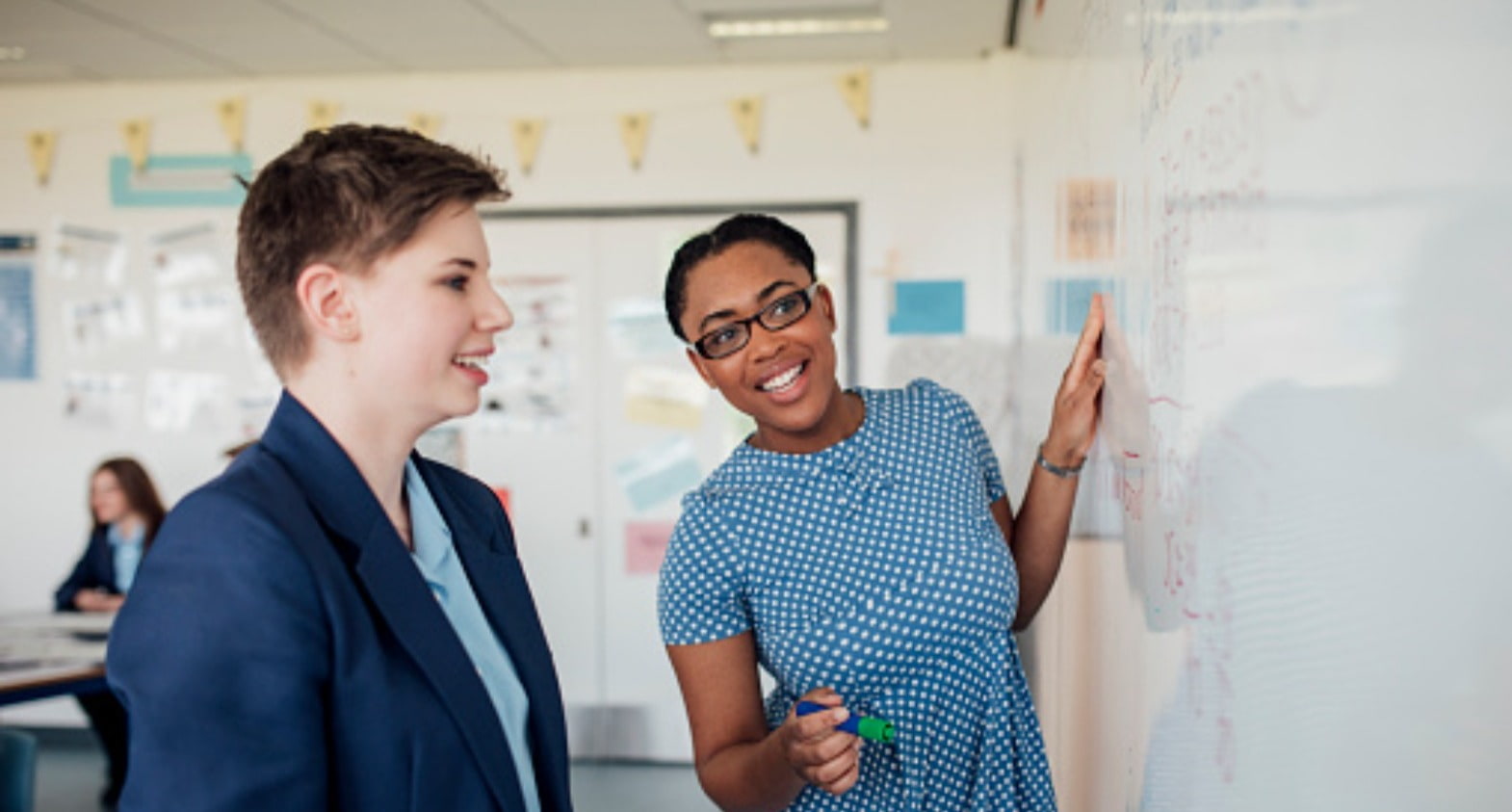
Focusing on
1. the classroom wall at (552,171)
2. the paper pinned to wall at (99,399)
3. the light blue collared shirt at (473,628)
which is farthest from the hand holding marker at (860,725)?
the paper pinned to wall at (99,399)

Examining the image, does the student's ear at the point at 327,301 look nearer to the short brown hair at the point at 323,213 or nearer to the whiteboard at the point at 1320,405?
the short brown hair at the point at 323,213

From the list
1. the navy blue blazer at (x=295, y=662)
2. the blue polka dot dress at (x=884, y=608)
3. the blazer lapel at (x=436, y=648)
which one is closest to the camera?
the navy blue blazer at (x=295, y=662)

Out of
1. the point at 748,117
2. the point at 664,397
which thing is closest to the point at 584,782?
the point at 664,397

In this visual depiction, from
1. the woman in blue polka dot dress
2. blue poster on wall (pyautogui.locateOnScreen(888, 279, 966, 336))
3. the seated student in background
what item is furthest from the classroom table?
blue poster on wall (pyautogui.locateOnScreen(888, 279, 966, 336))

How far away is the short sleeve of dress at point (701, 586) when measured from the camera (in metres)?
1.29

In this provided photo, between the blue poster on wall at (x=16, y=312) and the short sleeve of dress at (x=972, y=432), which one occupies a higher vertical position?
the blue poster on wall at (x=16, y=312)

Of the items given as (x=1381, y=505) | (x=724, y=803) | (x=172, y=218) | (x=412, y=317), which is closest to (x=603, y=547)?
(x=172, y=218)

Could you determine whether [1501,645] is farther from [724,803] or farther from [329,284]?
[724,803]

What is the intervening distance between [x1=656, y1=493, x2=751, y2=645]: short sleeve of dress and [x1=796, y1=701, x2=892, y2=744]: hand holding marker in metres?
0.16

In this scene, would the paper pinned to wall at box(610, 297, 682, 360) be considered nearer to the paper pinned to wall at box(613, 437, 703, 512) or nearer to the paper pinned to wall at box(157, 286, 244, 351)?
the paper pinned to wall at box(613, 437, 703, 512)

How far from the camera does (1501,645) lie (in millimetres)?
407

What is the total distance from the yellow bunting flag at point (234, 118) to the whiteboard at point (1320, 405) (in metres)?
3.76

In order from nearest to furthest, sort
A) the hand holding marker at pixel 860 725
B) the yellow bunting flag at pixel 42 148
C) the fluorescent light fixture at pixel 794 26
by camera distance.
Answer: the hand holding marker at pixel 860 725 < the fluorescent light fixture at pixel 794 26 < the yellow bunting flag at pixel 42 148

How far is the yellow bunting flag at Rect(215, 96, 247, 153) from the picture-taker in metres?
4.07
